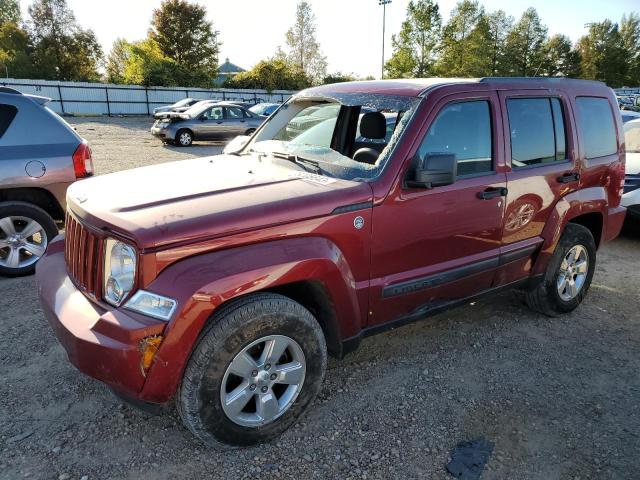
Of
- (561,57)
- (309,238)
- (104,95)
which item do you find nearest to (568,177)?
(309,238)

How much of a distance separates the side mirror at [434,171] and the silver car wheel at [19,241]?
4081 millimetres

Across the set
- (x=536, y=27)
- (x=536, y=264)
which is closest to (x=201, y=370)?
(x=536, y=264)

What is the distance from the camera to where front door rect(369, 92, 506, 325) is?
305 cm

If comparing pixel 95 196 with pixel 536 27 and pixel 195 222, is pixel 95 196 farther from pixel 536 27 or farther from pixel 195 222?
pixel 536 27

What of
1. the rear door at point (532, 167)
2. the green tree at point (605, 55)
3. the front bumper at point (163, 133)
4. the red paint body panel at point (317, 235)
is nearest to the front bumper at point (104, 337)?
the red paint body panel at point (317, 235)

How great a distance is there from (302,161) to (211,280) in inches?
52.5

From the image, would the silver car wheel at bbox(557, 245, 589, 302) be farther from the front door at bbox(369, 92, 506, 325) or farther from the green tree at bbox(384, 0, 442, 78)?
the green tree at bbox(384, 0, 442, 78)

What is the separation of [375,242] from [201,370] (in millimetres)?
1225

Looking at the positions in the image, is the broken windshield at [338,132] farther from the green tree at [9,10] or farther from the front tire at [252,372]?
the green tree at [9,10]

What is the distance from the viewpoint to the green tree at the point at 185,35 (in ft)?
174

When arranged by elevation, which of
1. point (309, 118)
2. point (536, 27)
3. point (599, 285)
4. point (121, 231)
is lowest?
point (599, 285)

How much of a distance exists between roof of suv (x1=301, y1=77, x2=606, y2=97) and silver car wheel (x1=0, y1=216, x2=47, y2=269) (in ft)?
10.5

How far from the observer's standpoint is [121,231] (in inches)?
93.2

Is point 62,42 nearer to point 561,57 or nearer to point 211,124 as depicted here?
point 211,124
